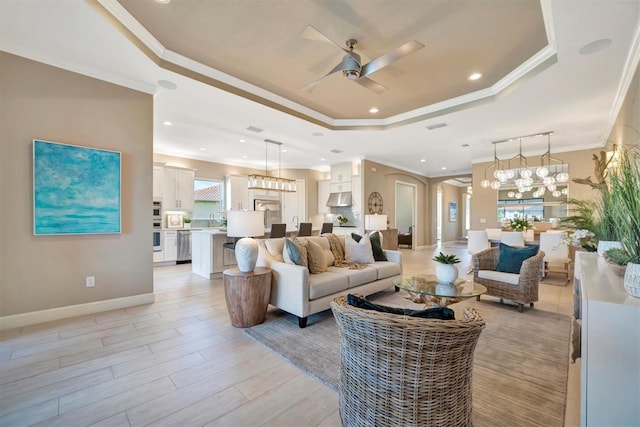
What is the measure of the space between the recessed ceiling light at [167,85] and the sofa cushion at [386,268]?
12.0 feet

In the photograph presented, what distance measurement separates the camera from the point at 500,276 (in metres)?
3.53

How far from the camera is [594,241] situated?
2.71 meters

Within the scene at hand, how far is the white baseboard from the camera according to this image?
2755 millimetres

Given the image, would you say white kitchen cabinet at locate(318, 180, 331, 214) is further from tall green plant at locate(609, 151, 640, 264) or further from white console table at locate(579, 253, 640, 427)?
white console table at locate(579, 253, 640, 427)

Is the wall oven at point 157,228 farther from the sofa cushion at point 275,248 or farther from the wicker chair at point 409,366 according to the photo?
the wicker chair at point 409,366

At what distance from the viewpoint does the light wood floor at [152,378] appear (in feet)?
5.28

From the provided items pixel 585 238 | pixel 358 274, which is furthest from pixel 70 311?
pixel 585 238

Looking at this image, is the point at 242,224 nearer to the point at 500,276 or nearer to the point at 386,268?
the point at 386,268

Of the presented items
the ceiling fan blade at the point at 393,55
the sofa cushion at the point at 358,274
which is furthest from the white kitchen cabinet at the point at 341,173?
the ceiling fan blade at the point at 393,55

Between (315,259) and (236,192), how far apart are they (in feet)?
18.3

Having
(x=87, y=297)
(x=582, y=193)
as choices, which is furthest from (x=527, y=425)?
(x=582, y=193)

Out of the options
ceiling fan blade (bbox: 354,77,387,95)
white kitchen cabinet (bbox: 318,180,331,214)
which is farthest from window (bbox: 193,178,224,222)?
ceiling fan blade (bbox: 354,77,387,95)

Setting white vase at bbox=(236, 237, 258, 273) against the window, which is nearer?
white vase at bbox=(236, 237, 258, 273)

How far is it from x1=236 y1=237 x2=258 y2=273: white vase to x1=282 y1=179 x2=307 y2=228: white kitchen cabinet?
6226 mm
